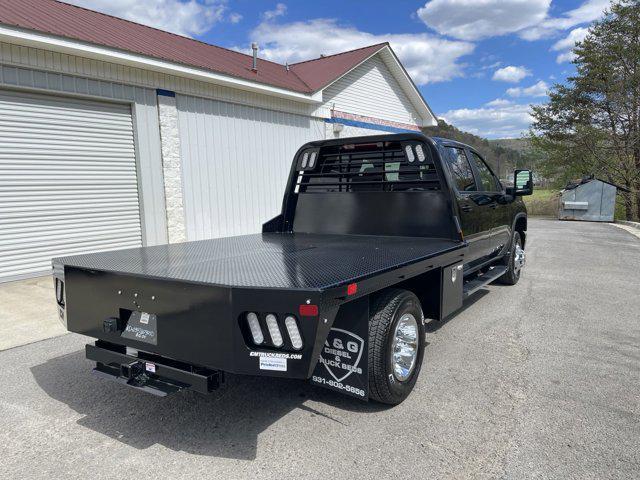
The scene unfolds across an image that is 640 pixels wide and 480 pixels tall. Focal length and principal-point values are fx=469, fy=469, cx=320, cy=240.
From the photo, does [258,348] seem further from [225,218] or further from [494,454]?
[225,218]

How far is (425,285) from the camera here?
3.85 meters

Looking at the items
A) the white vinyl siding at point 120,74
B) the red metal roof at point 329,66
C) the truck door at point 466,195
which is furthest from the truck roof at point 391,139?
the red metal roof at point 329,66

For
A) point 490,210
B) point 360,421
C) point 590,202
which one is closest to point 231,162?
point 490,210

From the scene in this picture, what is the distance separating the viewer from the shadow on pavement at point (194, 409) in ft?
9.43

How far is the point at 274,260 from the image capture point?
11.0 feet

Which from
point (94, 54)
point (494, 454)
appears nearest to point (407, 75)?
point (94, 54)

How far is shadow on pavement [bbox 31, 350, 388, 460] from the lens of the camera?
2873 mm

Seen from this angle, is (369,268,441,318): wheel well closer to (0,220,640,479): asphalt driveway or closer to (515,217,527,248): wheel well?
(0,220,640,479): asphalt driveway

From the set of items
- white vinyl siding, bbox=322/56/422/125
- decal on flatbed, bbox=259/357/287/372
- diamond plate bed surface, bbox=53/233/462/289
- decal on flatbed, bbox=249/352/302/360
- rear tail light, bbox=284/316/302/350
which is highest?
white vinyl siding, bbox=322/56/422/125

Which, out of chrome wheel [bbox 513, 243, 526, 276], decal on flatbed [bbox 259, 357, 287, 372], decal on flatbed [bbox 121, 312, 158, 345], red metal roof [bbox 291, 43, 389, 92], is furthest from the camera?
red metal roof [bbox 291, 43, 389, 92]

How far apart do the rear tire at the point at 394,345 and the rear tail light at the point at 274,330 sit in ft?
2.44

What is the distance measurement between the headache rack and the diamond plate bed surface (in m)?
0.64

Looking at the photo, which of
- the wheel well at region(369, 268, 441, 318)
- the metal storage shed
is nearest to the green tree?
the metal storage shed

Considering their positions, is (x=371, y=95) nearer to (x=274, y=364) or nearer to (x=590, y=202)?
(x=590, y=202)
